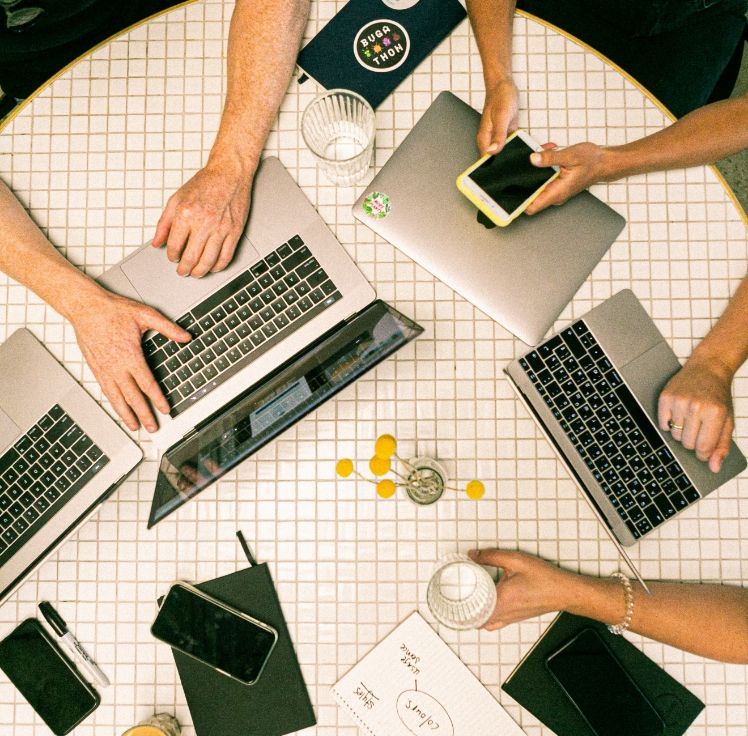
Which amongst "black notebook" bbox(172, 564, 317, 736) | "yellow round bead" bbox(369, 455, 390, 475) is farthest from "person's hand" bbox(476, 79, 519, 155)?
"black notebook" bbox(172, 564, 317, 736)

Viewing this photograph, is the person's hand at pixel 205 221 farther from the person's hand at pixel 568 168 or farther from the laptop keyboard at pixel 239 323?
the person's hand at pixel 568 168

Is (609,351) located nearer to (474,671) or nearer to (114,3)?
(474,671)

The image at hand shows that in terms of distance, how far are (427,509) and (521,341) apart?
342 millimetres

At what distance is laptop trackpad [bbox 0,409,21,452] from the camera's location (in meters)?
1.12

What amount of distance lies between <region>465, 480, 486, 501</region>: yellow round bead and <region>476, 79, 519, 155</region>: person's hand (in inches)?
22.1

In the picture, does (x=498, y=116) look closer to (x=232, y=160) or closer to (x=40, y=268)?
(x=232, y=160)

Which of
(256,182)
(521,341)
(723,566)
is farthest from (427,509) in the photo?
(256,182)

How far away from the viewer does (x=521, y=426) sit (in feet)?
3.73

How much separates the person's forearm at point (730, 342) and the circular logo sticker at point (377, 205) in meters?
0.60

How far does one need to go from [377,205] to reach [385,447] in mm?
426

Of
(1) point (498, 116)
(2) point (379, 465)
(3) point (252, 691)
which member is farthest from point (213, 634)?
(1) point (498, 116)

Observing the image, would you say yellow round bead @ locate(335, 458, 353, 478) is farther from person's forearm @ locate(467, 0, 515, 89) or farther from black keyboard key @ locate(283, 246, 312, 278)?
person's forearm @ locate(467, 0, 515, 89)

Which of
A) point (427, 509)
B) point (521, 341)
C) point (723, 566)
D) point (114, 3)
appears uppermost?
point (114, 3)

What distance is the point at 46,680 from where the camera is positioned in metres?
1.11
